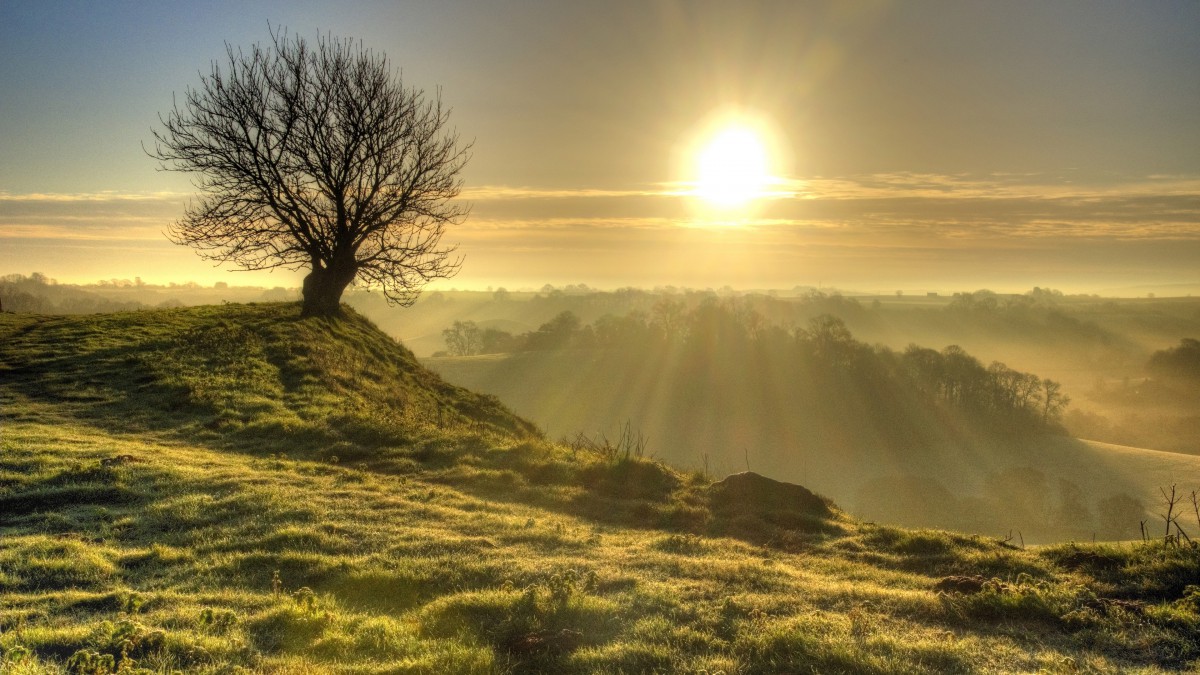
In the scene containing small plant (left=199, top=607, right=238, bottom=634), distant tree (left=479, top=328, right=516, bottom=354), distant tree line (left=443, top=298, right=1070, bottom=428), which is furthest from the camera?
distant tree (left=479, top=328, right=516, bottom=354)

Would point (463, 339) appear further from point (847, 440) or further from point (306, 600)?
point (306, 600)

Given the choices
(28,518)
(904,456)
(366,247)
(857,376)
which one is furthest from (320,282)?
(857,376)

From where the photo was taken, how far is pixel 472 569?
29.9ft

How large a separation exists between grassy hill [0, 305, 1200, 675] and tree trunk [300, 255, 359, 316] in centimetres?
1207

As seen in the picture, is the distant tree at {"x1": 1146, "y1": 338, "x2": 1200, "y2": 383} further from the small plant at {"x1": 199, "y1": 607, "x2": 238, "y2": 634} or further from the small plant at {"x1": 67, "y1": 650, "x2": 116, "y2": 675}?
the small plant at {"x1": 67, "y1": 650, "x2": 116, "y2": 675}

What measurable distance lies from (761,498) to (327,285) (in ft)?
81.0

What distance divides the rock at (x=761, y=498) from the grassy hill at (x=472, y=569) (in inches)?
3.2

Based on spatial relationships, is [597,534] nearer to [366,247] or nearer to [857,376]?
[366,247]

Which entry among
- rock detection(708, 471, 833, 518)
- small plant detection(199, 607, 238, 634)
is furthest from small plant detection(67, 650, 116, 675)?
rock detection(708, 471, 833, 518)

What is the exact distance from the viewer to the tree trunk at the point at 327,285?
30.9m

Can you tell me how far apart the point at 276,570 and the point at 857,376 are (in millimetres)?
117271

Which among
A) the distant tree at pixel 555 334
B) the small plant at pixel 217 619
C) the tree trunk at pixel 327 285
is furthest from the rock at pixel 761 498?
the distant tree at pixel 555 334

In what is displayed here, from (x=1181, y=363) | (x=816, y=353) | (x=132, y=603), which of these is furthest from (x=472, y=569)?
(x=1181, y=363)

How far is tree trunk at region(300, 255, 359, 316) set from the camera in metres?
30.9
